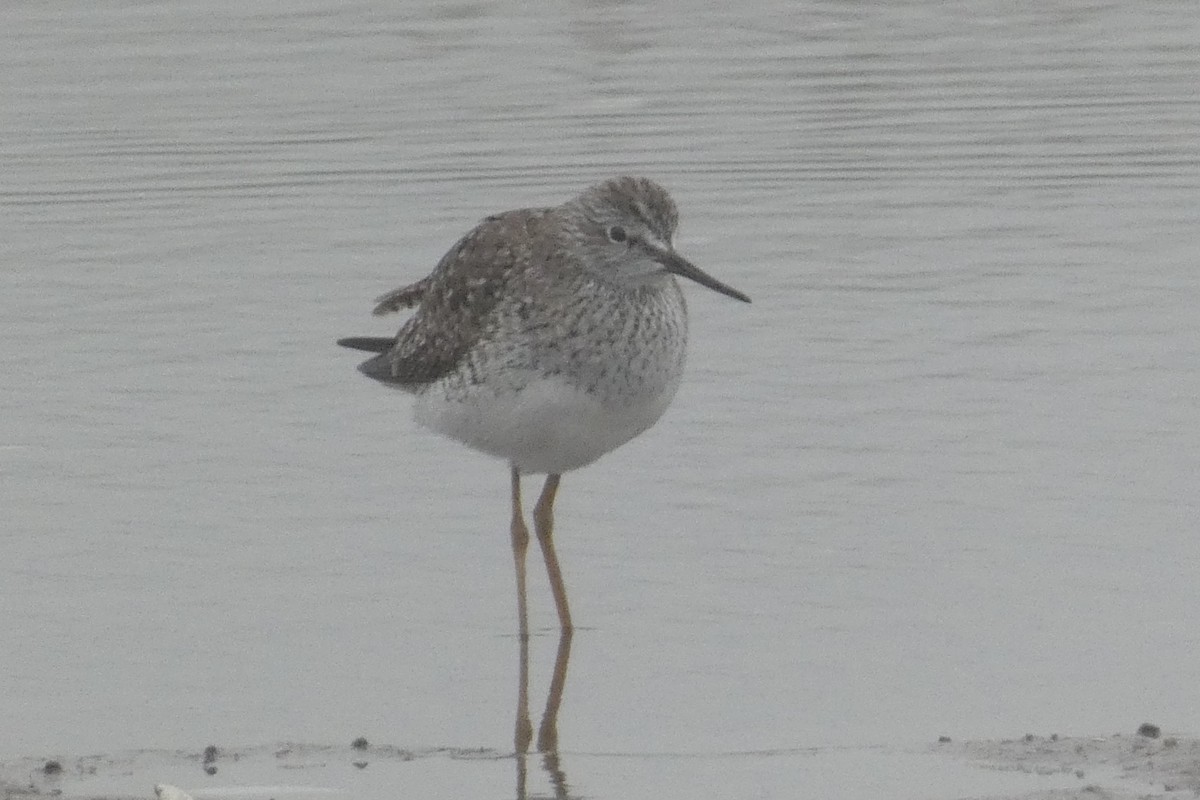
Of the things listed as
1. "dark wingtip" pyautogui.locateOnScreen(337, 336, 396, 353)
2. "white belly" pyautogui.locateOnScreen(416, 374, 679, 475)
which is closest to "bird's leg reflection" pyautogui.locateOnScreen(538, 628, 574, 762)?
"white belly" pyautogui.locateOnScreen(416, 374, 679, 475)

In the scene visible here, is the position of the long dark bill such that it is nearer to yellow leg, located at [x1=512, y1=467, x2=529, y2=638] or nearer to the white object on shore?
yellow leg, located at [x1=512, y1=467, x2=529, y2=638]

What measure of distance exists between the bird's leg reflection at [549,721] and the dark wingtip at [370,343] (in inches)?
73.7

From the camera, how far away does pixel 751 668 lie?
8.36 m

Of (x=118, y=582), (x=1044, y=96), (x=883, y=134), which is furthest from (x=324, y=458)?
(x=1044, y=96)

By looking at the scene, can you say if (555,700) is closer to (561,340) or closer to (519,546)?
(519,546)

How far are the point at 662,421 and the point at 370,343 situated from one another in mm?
1333

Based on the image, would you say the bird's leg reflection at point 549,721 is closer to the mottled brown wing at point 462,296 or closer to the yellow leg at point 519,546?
the yellow leg at point 519,546

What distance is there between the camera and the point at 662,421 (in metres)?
11.0

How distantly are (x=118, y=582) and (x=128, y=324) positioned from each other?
138 inches

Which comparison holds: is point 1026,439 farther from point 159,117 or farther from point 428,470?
point 159,117

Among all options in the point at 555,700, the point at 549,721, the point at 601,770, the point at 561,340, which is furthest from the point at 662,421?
the point at 601,770

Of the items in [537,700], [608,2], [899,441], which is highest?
[608,2]

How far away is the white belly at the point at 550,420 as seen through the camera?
352 inches

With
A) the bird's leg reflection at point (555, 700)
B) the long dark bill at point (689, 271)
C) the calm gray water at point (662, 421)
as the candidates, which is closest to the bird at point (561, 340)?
the long dark bill at point (689, 271)
